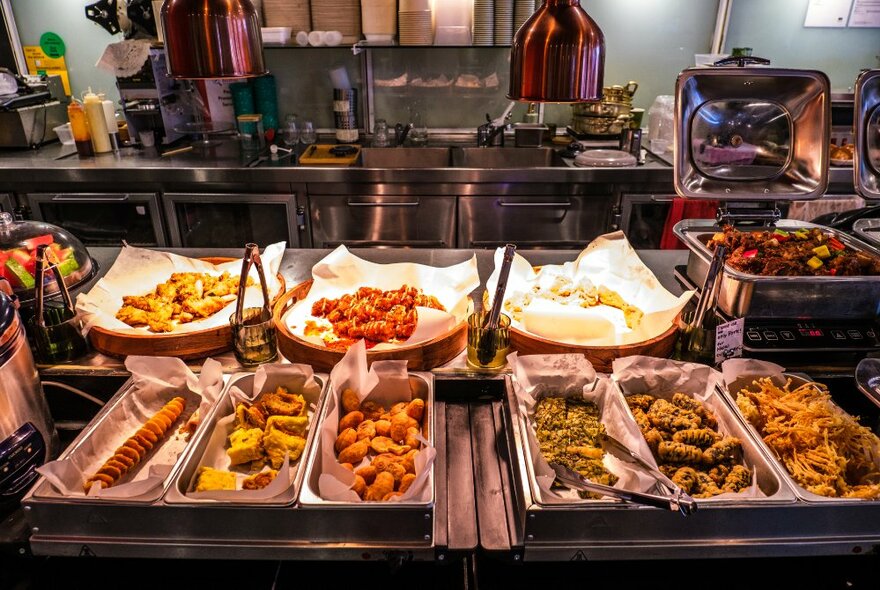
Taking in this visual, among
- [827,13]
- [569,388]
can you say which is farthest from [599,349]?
[827,13]

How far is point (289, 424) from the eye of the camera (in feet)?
4.88

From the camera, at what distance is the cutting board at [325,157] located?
4.05 metres

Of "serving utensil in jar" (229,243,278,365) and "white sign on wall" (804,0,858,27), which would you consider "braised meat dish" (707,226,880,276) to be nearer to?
"serving utensil in jar" (229,243,278,365)

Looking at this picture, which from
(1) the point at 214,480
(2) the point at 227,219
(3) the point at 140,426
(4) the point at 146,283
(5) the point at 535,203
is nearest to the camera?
(1) the point at 214,480

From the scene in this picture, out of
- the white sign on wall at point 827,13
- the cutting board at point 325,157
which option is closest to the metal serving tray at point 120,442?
the cutting board at point 325,157

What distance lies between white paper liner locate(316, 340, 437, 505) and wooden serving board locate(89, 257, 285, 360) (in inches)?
16.6

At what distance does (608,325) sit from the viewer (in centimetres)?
176

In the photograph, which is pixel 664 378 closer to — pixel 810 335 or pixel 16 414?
pixel 810 335

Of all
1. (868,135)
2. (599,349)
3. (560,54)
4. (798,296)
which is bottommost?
(599,349)

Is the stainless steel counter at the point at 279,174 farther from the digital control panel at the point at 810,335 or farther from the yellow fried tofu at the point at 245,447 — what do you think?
the yellow fried tofu at the point at 245,447

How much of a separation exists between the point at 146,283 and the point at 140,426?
79cm

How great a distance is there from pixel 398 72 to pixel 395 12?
57 centimetres

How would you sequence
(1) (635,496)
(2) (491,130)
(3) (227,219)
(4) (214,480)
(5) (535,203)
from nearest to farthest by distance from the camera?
(1) (635,496) → (4) (214,480) → (5) (535,203) → (3) (227,219) → (2) (491,130)

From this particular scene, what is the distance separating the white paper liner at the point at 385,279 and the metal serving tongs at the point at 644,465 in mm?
644
